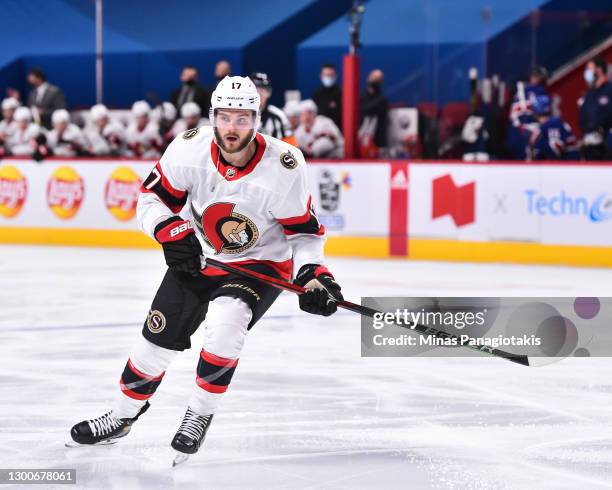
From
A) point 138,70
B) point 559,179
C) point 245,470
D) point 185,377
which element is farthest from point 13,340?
point 138,70

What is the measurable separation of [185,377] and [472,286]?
10.8 ft

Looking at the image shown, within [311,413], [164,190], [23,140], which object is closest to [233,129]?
[164,190]

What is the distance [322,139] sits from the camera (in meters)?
9.94

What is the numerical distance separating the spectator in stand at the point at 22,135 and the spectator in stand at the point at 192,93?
4.36 ft

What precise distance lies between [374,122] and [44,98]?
3539 millimetres

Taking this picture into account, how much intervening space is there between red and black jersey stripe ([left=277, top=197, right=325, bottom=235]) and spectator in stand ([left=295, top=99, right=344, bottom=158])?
249 inches

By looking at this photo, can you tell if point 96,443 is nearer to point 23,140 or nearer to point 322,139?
point 322,139

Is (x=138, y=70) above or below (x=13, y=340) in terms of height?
above

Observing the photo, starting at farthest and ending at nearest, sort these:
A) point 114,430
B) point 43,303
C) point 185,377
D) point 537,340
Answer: point 43,303 → point 185,377 → point 537,340 → point 114,430

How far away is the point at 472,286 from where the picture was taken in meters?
7.67

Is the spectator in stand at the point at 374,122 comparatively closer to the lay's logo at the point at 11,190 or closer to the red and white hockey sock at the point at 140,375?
the lay's logo at the point at 11,190

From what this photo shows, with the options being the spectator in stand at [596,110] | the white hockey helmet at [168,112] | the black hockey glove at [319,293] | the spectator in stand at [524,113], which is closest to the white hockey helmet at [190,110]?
the white hockey helmet at [168,112]

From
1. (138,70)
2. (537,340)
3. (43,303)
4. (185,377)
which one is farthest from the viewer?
(138,70)

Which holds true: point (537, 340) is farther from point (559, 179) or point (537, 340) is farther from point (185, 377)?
point (559, 179)
